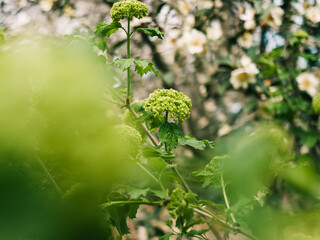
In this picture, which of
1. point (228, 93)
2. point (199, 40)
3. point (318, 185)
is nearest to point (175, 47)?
point (199, 40)

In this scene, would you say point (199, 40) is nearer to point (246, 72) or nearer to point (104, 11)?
point (246, 72)

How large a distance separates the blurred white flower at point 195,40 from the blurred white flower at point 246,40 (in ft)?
0.98

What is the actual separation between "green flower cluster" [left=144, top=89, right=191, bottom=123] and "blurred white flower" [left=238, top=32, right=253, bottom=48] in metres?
2.05

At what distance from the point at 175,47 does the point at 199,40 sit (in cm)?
22

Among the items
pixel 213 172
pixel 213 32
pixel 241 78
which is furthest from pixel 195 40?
pixel 213 172

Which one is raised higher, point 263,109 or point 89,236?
point 89,236

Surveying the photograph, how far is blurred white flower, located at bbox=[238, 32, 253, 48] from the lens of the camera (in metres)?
2.53

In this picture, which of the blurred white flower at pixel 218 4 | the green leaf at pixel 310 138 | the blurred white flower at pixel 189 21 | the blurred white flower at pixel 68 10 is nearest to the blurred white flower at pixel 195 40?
the blurred white flower at pixel 189 21

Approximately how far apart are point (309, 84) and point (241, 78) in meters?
0.42

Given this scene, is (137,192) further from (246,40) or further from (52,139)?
(246,40)

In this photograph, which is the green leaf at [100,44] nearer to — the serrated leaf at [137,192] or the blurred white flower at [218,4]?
the serrated leaf at [137,192]

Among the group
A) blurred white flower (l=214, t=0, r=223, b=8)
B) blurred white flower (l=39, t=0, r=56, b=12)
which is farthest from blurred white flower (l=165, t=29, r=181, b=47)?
blurred white flower (l=39, t=0, r=56, b=12)

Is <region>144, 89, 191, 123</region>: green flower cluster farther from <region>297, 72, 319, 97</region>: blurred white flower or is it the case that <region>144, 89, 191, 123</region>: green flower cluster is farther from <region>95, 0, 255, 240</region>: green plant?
<region>297, 72, 319, 97</region>: blurred white flower

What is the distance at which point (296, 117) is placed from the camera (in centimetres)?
212
